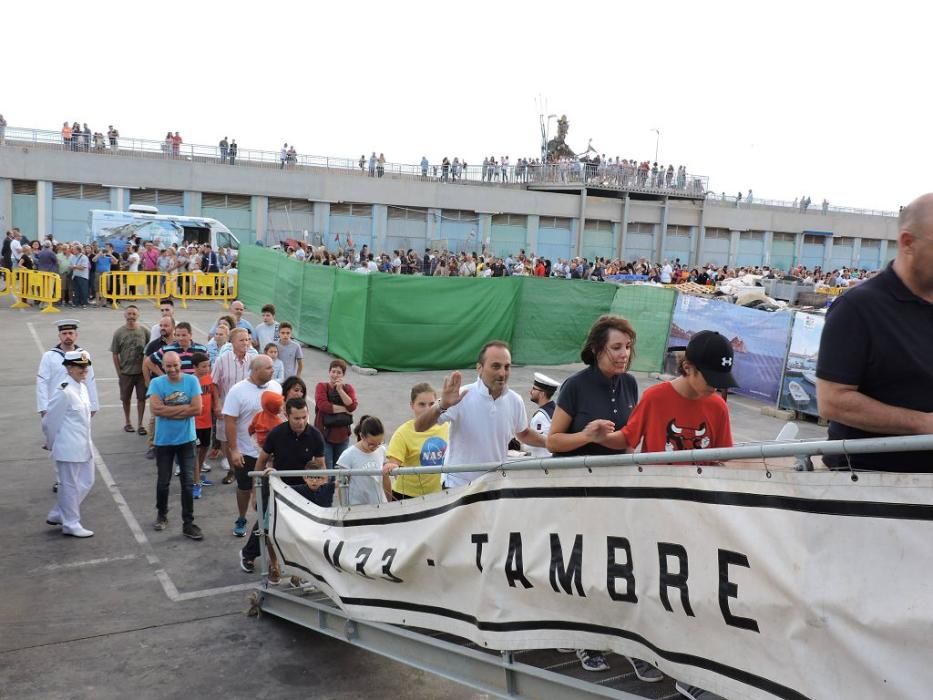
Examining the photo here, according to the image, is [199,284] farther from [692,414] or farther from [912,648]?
[912,648]

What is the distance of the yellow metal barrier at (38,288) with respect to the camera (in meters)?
24.4

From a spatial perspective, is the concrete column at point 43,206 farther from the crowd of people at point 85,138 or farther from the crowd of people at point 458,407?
the crowd of people at point 458,407

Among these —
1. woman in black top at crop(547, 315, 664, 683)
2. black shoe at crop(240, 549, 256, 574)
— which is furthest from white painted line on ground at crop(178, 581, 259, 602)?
woman in black top at crop(547, 315, 664, 683)

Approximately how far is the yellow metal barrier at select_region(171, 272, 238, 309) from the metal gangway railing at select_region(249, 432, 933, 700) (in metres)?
23.1

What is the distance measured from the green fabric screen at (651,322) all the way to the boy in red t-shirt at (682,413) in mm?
14241

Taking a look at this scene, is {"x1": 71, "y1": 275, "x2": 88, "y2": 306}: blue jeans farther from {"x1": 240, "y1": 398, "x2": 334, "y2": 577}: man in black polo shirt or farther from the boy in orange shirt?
{"x1": 240, "y1": 398, "x2": 334, "y2": 577}: man in black polo shirt

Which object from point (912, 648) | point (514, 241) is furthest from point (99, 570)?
point (514, 241)

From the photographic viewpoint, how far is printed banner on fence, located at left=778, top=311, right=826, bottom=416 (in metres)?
14.6

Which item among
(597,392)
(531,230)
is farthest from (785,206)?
(597,392)

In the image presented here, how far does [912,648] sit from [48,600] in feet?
21.7

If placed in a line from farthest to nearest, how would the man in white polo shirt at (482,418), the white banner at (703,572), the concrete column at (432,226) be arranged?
the concrete column at (432,226)
the man in white polo shirt at (482,418)
the white banner at (703,572)

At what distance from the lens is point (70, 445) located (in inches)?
322

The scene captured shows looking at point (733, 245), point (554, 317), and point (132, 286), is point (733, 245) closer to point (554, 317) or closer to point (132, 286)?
point (554, 317)

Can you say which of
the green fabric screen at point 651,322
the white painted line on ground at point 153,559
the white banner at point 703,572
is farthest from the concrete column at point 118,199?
the white banner at point 703,572
